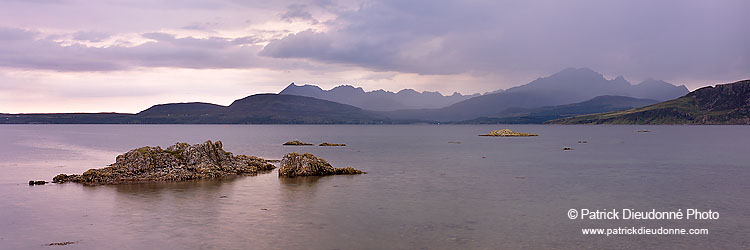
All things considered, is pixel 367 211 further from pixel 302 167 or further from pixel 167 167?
pixel 167 167

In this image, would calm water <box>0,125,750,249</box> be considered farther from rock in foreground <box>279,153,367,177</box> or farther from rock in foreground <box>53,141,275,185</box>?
rock in foreground <box>53,141,275,185</box>

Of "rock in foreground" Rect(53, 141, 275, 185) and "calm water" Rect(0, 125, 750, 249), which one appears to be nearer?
"calm water" Rect(0, 125, 750, 249)

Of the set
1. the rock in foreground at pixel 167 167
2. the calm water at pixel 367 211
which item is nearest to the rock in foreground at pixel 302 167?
the calm water at pixel 367 211

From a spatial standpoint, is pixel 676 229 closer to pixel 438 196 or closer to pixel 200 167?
pixel 438 196

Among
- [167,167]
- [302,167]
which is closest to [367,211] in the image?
[302,167]

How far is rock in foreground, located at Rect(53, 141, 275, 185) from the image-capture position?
4044 centimetres

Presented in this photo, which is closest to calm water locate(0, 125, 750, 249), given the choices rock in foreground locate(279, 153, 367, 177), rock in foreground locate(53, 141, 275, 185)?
rock in foreground locate(279, 153, 367, 177)

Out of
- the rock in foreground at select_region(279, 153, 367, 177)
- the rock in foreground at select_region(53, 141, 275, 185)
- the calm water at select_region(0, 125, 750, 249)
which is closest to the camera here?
the calm water at select_region(0, 125, 750, 249)

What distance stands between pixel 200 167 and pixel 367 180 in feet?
48.5

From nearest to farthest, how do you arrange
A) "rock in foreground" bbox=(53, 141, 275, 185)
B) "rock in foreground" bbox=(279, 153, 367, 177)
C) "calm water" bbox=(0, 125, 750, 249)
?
"calm water" bbox=(0, 125, 750, 249) → "rock in foreground" bbox=(53, 141, 275, 185) → "rock in foreground" bbox=(279, 153, 367, 177)

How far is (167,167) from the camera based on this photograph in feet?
142

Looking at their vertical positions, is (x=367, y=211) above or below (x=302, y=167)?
below

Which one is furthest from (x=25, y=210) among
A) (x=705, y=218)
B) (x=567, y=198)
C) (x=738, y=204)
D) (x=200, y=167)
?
(x=738, y=204)

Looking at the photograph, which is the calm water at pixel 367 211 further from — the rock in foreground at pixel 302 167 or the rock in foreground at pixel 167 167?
the rock in foreground at pixel 167 167
